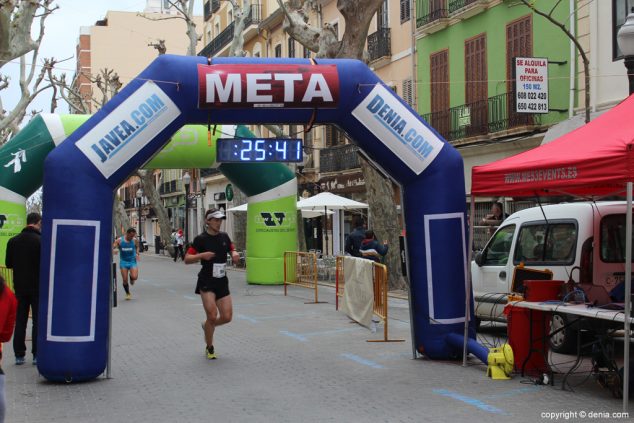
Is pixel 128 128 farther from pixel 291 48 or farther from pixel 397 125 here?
pixel 291 48

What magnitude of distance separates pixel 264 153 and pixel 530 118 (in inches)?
448

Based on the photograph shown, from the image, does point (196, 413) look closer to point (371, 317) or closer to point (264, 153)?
point (264, 153)

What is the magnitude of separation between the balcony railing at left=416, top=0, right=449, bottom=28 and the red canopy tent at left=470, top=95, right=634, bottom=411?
15970mm

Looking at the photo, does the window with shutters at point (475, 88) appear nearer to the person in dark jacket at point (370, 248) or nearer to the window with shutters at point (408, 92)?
the window with shutters at point (408, 92)

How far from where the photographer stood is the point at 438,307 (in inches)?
388

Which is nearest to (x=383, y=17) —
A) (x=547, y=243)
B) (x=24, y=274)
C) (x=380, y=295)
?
(x=380, y=295)

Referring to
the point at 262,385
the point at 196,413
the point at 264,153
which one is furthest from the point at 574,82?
the point at 196,413

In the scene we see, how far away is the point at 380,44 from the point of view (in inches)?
1146

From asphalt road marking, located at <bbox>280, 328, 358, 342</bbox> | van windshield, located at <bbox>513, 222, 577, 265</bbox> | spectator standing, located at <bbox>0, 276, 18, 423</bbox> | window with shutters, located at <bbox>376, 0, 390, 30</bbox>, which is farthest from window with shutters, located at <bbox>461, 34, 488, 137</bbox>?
spectator standing, located at <bbox>0, 276, 18, 423</bbox>

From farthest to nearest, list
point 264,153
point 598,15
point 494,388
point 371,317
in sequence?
1. point 598,15
2. point 371,317
3. point 264,153
4. point 494,388

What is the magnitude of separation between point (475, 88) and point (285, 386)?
16.5 meters

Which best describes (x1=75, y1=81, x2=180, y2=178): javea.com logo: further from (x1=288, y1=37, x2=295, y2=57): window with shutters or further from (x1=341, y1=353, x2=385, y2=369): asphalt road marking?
(x1=288, y1=37, x2=295, y2=57): window with shutters

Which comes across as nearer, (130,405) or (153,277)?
(130,405)

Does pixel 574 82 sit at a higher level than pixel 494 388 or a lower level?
higher
